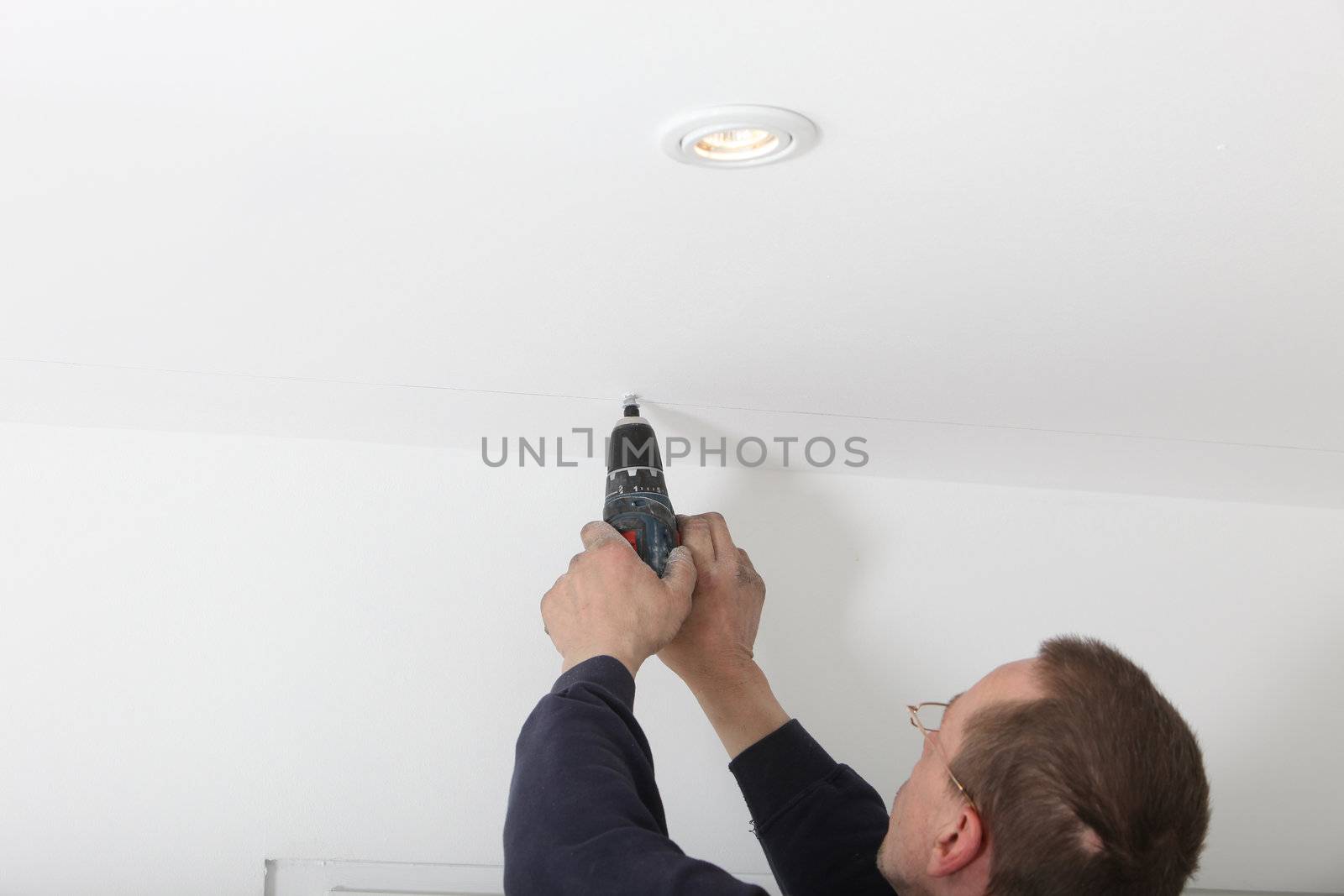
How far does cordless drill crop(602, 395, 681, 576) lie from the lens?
127 centimetres

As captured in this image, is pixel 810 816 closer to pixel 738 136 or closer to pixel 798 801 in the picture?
pixel 798 801

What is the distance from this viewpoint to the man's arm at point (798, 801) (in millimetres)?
1295

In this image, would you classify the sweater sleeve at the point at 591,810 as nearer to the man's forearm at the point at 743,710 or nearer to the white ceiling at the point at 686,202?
the man's forearm at the point at 743,710

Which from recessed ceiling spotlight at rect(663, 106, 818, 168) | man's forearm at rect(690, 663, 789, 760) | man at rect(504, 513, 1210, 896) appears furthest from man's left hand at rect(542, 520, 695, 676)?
recessed ceiling spotlight at rect(663, 106, 818, 168)

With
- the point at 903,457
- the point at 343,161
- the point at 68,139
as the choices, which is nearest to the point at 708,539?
the point at 903,457

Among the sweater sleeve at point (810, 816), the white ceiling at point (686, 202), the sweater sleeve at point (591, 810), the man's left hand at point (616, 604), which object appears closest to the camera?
the white ceiling at point (686, 202)

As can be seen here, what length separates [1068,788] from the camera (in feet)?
3.21

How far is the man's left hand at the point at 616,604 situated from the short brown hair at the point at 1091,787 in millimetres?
353

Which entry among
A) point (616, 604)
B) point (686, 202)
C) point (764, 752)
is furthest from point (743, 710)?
point (686, 202)

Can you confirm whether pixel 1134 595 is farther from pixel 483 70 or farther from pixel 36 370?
pixel 36 370

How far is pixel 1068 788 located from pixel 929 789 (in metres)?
0.16

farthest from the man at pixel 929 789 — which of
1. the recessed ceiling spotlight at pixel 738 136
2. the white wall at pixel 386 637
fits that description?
the recessed ceiling spotlight at pixel 738 136

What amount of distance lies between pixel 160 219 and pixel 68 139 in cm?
13

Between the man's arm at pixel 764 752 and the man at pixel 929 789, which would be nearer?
the man at pixel 929 789
